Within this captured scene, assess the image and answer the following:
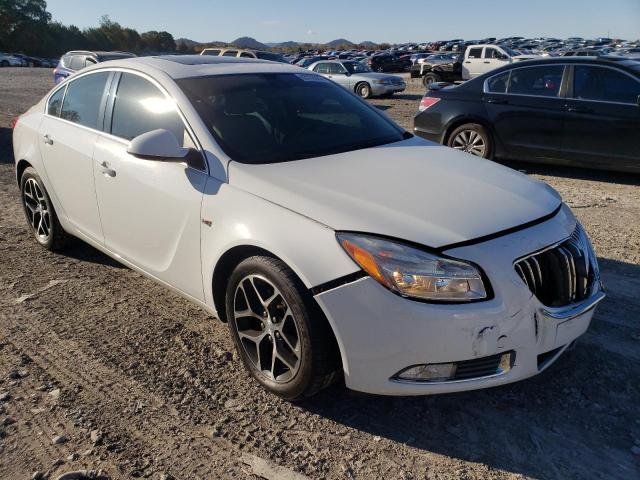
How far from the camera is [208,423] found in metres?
2.70

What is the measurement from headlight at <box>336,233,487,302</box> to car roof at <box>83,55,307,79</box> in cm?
198

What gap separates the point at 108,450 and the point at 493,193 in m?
2.21

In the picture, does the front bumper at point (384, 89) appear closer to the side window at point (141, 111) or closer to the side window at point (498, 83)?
the side window at point (498, 83)

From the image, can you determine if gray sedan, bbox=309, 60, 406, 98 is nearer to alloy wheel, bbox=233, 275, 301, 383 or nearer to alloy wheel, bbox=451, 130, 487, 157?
alloy wheel, bbox=451, 130, 487, 157

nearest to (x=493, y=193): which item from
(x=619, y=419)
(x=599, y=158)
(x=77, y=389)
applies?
(x=619, y=419)

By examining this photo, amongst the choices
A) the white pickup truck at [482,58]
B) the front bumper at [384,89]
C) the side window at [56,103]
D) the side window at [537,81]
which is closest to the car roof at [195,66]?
the side window at [56,103]

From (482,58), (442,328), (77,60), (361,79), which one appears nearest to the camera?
(442,328)

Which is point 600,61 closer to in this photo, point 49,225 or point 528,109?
point 528,109

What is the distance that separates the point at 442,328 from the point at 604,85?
615cm

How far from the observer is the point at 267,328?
283 centimetres

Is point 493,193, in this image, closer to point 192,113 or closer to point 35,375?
point 192,113

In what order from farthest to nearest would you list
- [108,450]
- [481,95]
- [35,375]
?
[481,95]
[35,375]
[108,450]

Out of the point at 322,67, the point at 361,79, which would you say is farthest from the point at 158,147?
the point at 322,67

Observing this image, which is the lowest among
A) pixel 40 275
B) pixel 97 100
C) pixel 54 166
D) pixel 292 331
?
pixel 40 275
